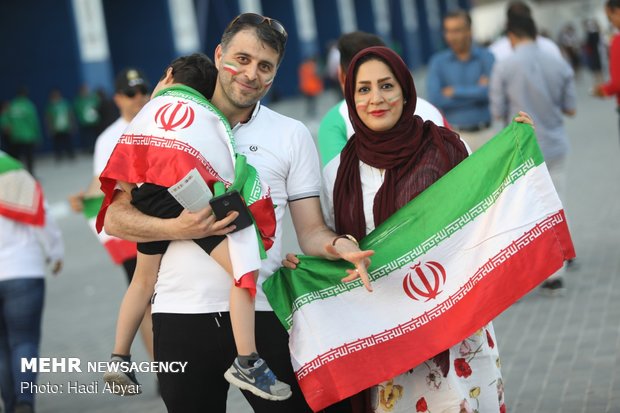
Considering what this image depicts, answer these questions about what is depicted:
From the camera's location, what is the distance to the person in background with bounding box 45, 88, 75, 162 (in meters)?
31.1

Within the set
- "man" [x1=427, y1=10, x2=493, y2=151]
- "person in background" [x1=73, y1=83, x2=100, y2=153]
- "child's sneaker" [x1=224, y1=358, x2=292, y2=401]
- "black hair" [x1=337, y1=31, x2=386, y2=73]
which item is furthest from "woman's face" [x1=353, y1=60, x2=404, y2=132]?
"person in background" [x1=73, y1=83, x2=100, y2=153]

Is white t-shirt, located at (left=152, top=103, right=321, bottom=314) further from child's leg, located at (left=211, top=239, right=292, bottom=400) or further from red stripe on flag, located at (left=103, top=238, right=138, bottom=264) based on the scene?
red stripe on flag, located at (left=103, top=238, right=138, bottom=264)

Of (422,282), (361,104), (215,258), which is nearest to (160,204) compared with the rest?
(215,258)

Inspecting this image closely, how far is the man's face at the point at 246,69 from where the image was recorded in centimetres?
398

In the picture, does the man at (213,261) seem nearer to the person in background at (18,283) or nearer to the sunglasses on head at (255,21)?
the sunglasses on head at (255,21)

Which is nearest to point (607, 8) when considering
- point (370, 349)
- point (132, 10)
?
point (370, 349)

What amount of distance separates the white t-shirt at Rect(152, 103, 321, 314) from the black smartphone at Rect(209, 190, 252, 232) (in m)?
0.25

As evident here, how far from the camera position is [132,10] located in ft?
123

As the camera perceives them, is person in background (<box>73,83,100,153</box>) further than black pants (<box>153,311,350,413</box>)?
Yes

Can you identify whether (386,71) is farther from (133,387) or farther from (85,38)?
(85,38)

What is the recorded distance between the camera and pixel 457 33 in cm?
900

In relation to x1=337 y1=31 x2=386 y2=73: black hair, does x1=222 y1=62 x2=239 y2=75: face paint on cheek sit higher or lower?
higher

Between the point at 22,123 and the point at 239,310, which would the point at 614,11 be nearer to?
the point at 239,310

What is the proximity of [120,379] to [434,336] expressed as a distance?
1.18 meters
